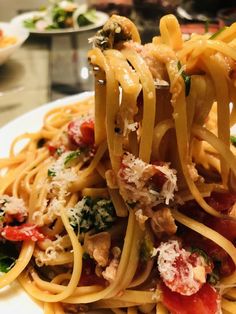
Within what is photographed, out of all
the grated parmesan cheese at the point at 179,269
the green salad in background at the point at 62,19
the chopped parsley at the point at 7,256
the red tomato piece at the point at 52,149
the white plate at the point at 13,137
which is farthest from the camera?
the green salad in background at the point at 62,19

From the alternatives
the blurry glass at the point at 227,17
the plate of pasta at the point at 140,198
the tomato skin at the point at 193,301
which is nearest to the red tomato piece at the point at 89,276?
the plate of pasta at the point at 140,198

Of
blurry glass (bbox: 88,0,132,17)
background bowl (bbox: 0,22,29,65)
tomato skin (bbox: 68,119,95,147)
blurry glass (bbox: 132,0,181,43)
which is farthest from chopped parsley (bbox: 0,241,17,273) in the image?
blurry glass (bbox: 88,0,132,17)

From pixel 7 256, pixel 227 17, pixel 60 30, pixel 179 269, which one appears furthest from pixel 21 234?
A: pixel 227 17

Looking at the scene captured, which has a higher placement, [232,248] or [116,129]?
[116,129]

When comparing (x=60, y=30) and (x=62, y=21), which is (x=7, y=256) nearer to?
(x=60, y=30)

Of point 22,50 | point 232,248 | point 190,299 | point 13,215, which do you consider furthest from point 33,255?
point 22,50

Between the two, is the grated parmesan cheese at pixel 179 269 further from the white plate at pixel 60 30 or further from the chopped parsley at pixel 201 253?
the white plate at pixel 60 30

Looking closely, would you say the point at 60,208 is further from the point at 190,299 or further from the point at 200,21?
the point at 200,21
